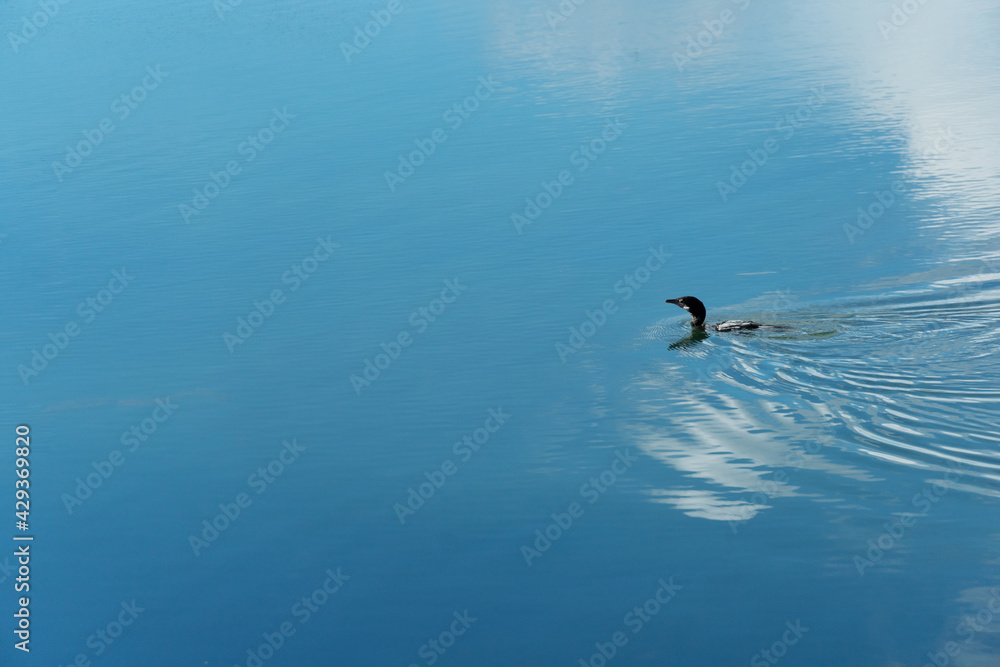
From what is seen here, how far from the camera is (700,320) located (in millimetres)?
10203

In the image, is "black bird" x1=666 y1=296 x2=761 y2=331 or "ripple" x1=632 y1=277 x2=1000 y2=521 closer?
"ripple" x1=632 y1=277 x2=1000 y2=521

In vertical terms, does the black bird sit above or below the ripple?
above

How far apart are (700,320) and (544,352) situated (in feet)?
5.25

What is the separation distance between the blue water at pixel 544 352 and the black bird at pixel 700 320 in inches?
6.0

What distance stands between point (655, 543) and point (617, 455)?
119 cm

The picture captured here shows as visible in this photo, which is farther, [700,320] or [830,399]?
[700,320]

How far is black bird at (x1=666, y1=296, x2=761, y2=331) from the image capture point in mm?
9930

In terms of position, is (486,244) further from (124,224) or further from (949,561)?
(949,561)

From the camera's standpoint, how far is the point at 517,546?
24.1ft

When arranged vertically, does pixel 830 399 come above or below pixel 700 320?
below

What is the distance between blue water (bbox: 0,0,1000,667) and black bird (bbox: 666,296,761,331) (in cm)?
15

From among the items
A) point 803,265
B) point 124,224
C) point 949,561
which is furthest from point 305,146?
point 949,561

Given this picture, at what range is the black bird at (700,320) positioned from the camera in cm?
993

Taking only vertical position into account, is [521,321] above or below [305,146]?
below
